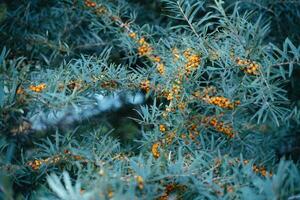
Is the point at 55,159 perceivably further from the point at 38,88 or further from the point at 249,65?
the point at 249,65

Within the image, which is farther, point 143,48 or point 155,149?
point 143,48

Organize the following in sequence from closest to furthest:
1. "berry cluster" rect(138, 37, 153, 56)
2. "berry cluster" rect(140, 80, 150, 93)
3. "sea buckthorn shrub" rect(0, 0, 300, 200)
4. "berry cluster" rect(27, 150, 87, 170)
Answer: "sea buckthorn shrub" rect(0, 0, 300, 200) → "berry cluster" rect(27, 150, 87, 170) → "berry cluster" rect(140, 80, 150, 93) → "berry cluster" rect(138, 37, 153, 56)

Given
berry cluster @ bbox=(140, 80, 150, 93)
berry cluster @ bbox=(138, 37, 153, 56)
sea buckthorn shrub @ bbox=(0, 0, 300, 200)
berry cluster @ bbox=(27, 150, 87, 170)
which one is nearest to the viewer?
A: sea buckthorn shrub @ bbox=(0, 0, 300, 200)

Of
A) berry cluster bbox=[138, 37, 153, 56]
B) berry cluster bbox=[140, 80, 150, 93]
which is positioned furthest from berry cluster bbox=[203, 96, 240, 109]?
berry cluster bbox=[138, 37, 153, 56]

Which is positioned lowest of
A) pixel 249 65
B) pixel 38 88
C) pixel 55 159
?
pixel 55 159

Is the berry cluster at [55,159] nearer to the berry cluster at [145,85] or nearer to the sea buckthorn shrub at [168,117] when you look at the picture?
the sea buckthorn shrub at [168,117]

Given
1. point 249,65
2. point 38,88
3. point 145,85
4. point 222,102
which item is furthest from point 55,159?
point 249,65

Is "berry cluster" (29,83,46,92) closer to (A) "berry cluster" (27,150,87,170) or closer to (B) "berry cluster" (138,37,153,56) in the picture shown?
(A) "berry cluster" (27,150,87,170)

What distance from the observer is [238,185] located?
95 centimetres

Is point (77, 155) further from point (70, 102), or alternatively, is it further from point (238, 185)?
point (238, 185)

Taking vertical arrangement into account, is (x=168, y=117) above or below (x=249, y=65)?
below

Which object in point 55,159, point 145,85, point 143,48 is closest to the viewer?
point 55,159

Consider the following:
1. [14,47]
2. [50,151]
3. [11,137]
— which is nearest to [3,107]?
[50,151]

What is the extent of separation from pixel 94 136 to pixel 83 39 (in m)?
0.67
